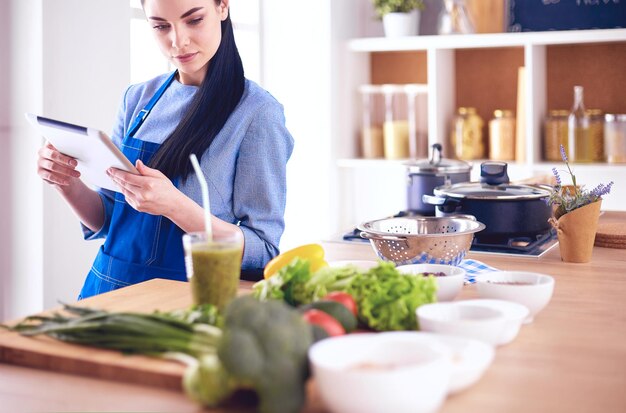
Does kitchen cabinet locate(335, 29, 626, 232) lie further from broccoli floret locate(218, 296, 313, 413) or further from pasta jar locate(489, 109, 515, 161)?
broccoli floret locate(218, 296, 313, 413)

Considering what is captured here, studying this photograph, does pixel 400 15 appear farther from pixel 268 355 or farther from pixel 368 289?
pixel 268 355

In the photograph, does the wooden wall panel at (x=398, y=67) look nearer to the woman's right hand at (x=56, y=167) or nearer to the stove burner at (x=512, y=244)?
the stove burner at (x=512, y=244)

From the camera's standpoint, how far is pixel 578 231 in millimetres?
2252

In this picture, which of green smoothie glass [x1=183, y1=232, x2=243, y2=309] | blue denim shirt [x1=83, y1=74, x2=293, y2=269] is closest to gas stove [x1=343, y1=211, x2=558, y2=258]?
blue denim shirt [x1=83, y1=74, x2=293, y2=269]

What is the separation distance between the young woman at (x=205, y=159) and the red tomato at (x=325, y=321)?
86 cm

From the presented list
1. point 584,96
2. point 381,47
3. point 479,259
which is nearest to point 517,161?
point 584,96

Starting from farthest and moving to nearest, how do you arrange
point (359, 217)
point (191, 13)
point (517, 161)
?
1. point (359, 217)
2. point (517, 161)
3. point (191, 13)

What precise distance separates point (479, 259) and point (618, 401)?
1142mm

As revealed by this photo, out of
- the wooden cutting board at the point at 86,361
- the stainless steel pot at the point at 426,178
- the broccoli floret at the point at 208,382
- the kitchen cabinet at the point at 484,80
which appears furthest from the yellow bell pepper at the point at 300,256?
the kitchen cabinet at the point at 484,80

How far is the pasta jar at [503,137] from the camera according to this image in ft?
14.7

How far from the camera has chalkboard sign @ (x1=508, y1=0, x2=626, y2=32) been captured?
435 cm

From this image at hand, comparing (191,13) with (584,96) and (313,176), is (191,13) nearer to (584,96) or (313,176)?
(313,176)

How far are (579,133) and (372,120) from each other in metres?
1.12

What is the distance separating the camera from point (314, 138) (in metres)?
4.63
